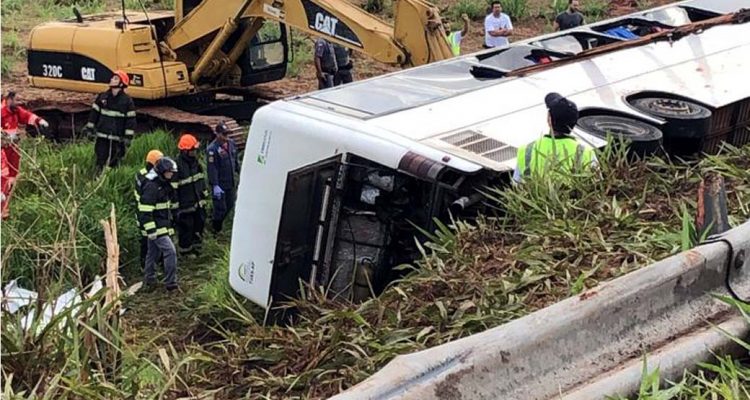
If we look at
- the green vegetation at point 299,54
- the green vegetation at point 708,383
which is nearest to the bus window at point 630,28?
the green vegetation at point 708,383

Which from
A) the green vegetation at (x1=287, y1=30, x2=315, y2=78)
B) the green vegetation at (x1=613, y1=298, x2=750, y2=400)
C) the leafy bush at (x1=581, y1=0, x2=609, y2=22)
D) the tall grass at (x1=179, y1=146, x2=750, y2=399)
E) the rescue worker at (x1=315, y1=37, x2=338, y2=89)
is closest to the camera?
the green vegetation at (x1=613, y1=298, x2=750, y2=400)

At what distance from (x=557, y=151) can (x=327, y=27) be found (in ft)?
20.6

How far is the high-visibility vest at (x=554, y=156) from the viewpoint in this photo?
4672 millimetres

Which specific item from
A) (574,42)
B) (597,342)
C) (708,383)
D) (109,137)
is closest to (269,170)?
(574,42)

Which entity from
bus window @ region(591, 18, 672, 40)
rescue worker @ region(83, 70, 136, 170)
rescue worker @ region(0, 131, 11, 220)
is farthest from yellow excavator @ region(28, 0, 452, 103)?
bus window @ region(591, 18, 672, 40)

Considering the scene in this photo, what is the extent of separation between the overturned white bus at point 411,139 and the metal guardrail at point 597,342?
2.55m

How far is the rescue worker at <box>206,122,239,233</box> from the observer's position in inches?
413

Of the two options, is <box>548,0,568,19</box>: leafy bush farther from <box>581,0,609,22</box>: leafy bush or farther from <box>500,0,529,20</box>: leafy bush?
<box>500,0,529,20</box>: leafy bush

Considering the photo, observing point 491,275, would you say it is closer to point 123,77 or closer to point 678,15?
point 678,15

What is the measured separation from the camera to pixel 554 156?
15.7 ft

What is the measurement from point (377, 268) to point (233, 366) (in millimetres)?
2739

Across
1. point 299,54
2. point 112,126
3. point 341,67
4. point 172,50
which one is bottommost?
point 299,54

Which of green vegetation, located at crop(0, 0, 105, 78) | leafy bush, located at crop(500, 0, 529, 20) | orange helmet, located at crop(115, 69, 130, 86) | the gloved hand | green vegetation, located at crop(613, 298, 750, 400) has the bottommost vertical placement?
green vegetation, located at crop(0, 0, 105, 78)

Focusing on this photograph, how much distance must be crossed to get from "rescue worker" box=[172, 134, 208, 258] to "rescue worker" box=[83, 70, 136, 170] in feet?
4.93
